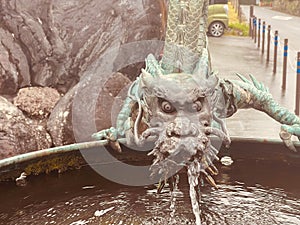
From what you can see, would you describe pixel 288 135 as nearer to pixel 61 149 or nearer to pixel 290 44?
pixel 61 149

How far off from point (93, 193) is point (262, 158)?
47.4 inches

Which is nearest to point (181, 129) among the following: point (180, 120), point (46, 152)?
point (180, 120)

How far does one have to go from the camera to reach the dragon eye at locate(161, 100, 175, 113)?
10.5ft

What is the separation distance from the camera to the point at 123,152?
4.23 metres

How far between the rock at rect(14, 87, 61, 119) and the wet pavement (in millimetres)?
2171

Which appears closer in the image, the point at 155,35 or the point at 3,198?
the point at 3,198

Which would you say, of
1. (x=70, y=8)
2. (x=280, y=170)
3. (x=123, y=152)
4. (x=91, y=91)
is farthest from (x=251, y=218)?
(x=70, y=8)

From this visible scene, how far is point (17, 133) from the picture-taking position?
5.84m

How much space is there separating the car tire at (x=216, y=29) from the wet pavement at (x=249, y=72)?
0.28 m

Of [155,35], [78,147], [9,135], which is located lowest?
[9,135]

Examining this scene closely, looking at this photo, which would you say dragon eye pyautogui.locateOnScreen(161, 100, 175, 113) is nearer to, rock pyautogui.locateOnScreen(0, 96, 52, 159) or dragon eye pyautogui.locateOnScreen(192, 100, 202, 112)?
dragon eye pyautogui.locateOnScreen(192, 100, 202, 112)

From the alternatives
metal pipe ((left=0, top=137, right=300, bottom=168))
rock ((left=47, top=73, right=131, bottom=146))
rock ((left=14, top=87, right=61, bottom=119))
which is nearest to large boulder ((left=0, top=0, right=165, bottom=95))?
rock ((left=14, top=87, right=61, bottom=119))

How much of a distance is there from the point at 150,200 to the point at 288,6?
29.7 m

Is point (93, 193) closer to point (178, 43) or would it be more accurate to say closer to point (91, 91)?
point (178, 43)
